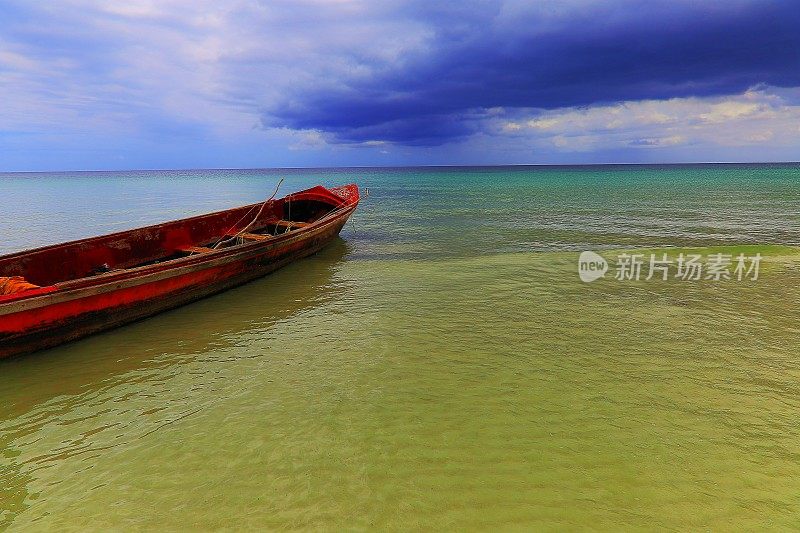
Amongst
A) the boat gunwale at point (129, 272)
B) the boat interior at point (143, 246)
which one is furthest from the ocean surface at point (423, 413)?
the boat interior at point (143, 246)

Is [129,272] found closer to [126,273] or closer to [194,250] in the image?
[126,273]

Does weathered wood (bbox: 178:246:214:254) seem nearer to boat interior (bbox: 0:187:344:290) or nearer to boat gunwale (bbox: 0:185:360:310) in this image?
boat interior (bbox: 0:187:344:290)

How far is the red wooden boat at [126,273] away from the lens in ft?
23.1

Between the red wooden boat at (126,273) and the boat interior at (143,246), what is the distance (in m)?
0.02

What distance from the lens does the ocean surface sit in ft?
12.8

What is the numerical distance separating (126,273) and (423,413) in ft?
20.6

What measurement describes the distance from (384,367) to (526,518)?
3274mm

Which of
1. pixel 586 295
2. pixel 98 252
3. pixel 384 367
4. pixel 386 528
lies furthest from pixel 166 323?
pixel 586 295

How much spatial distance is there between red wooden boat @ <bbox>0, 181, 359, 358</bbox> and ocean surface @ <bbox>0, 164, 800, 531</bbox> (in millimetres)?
378

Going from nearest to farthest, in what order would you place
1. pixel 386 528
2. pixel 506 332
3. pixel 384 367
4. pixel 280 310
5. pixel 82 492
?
pixel 386 528 < pixel 82 492 < pixel 384 367 < pixel 506 332 < pixel 280 310

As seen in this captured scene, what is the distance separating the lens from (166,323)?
345 inches

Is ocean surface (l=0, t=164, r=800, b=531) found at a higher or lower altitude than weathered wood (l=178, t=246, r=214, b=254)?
lower

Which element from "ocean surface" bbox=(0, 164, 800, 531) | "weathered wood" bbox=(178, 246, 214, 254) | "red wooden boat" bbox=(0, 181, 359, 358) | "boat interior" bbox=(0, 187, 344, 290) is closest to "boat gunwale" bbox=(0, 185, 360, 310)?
"red wooden boat" bbox=(0, 181, 359, 358)

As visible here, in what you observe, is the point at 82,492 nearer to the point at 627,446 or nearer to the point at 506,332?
the point at 627,446
